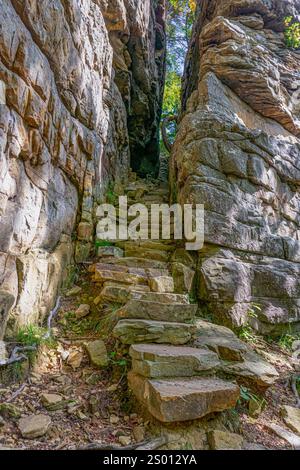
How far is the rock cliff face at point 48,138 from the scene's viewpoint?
9.49ft

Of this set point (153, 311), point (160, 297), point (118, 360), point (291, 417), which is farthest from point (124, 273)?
point (291, 417)

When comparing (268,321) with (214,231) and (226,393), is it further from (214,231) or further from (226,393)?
(226,393)

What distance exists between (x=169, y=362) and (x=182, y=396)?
37 centimetres

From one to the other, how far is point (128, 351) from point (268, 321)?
8.76 feet

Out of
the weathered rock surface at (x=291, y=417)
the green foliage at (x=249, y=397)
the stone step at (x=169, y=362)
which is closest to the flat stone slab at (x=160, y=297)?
the stone step at (x=169, y=362)

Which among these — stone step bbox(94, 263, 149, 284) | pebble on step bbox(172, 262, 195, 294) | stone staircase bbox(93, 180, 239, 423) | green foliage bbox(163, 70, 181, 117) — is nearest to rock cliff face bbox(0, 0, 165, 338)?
stone step bbox(94, 263, 149, 284)

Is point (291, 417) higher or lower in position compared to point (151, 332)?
lower

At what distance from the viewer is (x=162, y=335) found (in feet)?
9.68

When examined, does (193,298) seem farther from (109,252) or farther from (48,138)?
(48,138)

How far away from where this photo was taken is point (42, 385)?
2580 millimetres

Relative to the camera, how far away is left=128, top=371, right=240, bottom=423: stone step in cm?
211

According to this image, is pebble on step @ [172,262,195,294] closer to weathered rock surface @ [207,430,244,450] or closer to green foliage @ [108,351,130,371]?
green foliage @ [108,351,130,371]
